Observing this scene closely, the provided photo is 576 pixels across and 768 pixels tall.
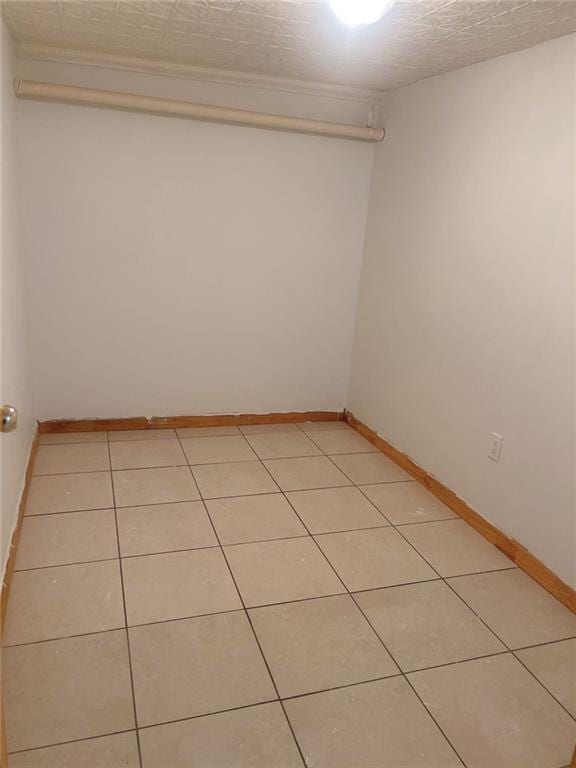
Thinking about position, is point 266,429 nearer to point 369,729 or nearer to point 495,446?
point 495,446

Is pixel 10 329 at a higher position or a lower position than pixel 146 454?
higher

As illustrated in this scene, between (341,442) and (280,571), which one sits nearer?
(280,571)

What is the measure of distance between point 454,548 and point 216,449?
142 centimetres

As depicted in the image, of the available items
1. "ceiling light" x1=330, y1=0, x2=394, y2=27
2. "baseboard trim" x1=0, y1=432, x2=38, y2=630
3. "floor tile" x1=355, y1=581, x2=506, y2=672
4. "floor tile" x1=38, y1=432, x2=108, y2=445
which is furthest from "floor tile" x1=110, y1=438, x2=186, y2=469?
"ceiling light" x1=330, y1=0, x2=394, y2=27

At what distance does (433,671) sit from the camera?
172 cm

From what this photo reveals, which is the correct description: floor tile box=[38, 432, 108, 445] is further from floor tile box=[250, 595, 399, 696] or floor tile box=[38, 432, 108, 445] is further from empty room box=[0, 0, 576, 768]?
floor tile box=[250, 595, 399, 696]

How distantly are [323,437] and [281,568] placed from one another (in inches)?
55.2

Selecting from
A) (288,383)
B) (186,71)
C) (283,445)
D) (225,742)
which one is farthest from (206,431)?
(225,742)

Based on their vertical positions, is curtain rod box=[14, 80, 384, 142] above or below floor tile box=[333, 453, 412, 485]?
above

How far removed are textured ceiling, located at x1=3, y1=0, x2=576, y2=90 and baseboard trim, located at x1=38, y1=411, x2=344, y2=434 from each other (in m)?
1.90

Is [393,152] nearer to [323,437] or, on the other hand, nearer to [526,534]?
[323,437]

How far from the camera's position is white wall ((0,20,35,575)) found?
2014 mm

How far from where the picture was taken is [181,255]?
3.15 m

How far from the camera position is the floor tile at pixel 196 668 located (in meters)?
1.54
